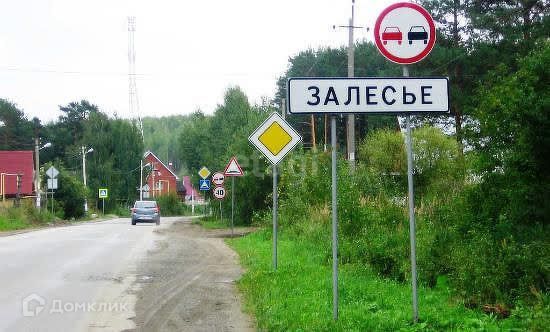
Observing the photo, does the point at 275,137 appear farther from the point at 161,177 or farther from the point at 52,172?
the point at 161,177

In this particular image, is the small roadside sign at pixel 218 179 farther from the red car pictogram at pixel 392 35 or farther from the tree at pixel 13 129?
the tree at pixel 13 129

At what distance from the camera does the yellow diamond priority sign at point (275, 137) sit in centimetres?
1269

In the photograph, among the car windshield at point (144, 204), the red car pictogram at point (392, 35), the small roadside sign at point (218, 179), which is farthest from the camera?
the car windshield at point (144, 204)

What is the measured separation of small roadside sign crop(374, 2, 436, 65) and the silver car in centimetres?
3699

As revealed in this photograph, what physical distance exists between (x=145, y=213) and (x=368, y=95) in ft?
121

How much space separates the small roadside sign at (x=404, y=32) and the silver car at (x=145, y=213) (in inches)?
1456

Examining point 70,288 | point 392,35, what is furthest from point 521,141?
point 70,288

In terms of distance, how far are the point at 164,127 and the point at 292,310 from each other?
492ft

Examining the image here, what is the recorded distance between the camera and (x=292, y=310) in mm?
8531

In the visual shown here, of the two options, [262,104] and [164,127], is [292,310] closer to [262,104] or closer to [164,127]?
[262,104]

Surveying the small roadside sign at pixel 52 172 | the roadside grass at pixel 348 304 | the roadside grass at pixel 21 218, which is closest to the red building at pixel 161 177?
the small roadside sign at pixel 52 172

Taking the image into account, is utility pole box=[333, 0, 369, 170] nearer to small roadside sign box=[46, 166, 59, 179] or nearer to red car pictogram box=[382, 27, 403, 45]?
red car pictogram box=[382, 27, 403, 45]

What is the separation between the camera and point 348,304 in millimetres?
8805

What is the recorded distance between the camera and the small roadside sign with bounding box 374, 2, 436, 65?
703cm
